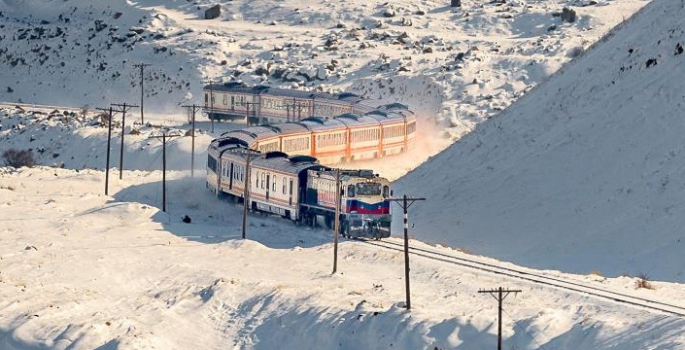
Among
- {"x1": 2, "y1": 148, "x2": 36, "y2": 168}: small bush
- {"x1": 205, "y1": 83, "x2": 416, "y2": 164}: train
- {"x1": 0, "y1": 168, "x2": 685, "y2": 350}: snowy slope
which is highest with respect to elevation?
{"x1": 205, "y1": 83, "x2": 416, "y2": 164}: train

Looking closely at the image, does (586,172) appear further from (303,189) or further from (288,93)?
(288,93)

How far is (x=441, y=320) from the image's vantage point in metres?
45.2

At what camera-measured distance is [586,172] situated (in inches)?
2665

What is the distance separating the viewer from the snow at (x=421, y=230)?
1855 inches

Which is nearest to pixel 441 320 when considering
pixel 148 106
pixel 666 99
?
pixel 666 99

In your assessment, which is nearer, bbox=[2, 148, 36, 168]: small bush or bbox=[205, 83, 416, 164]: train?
bbox=[205, 83, 416, 164]: train

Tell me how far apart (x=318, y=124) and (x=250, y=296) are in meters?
39.6

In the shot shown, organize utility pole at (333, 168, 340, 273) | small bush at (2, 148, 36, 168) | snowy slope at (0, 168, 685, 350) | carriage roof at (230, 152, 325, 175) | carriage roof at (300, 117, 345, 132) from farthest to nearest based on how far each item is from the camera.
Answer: small bush at (2, 148, 36, 168)
carriage roof at (300, 117, 345, 132)
carriage roof at (230, 152, 325, 175)
utility pole at (333, 168, 340, 273)
snowy slope at (0, 168, 685, 350)

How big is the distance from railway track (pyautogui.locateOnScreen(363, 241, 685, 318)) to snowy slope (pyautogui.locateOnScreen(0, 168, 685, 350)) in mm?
663

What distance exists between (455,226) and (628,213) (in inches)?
387

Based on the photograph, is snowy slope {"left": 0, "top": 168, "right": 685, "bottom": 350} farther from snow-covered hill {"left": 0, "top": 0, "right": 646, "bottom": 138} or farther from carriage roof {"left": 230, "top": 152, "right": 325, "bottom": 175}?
snow-covered hill {"left": 0, "top": 0, "right": 646, "bottom": 138}

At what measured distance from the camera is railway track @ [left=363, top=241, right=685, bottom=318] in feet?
149

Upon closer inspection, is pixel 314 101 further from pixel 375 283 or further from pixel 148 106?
pixel 375 283

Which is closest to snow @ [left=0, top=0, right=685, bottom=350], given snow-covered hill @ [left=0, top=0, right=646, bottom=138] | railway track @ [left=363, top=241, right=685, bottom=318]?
→ railway track @ [left=363, top=241, right=685, bottom=318]
